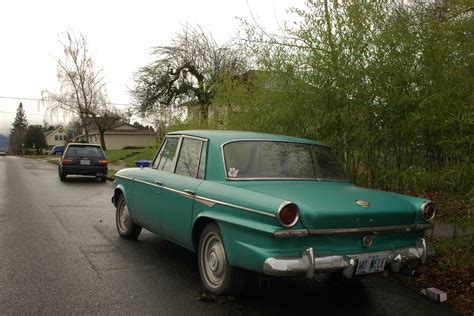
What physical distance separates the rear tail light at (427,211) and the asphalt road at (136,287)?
809mm

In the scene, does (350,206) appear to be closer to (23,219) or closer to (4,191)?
(23,219)

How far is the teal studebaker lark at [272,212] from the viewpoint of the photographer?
11.8 feet

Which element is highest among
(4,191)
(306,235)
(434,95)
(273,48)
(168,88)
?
(168,88)

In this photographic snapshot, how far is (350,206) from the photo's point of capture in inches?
151

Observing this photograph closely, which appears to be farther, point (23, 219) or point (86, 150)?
point (86, 150)

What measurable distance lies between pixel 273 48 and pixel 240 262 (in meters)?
4.33

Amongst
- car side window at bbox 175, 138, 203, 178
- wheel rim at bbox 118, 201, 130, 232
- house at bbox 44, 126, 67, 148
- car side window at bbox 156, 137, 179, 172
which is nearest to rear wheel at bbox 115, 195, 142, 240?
wheel rim at bbox 118, 201, 130, 232

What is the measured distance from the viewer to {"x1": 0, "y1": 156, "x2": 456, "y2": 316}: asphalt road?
404cm

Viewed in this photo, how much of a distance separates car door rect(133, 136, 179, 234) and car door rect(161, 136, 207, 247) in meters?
0.11

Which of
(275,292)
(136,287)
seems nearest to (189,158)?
(136,287)

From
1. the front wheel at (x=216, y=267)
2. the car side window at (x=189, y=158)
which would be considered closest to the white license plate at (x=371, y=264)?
the front wheel at (x=216, y=267)

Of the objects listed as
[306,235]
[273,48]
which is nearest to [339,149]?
[273,48]

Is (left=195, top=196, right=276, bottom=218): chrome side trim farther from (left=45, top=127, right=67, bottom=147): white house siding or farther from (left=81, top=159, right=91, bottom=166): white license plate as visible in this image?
(left=45, top=127, right=67, bottom=147): white house siding

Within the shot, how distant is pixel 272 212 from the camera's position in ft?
11.7
